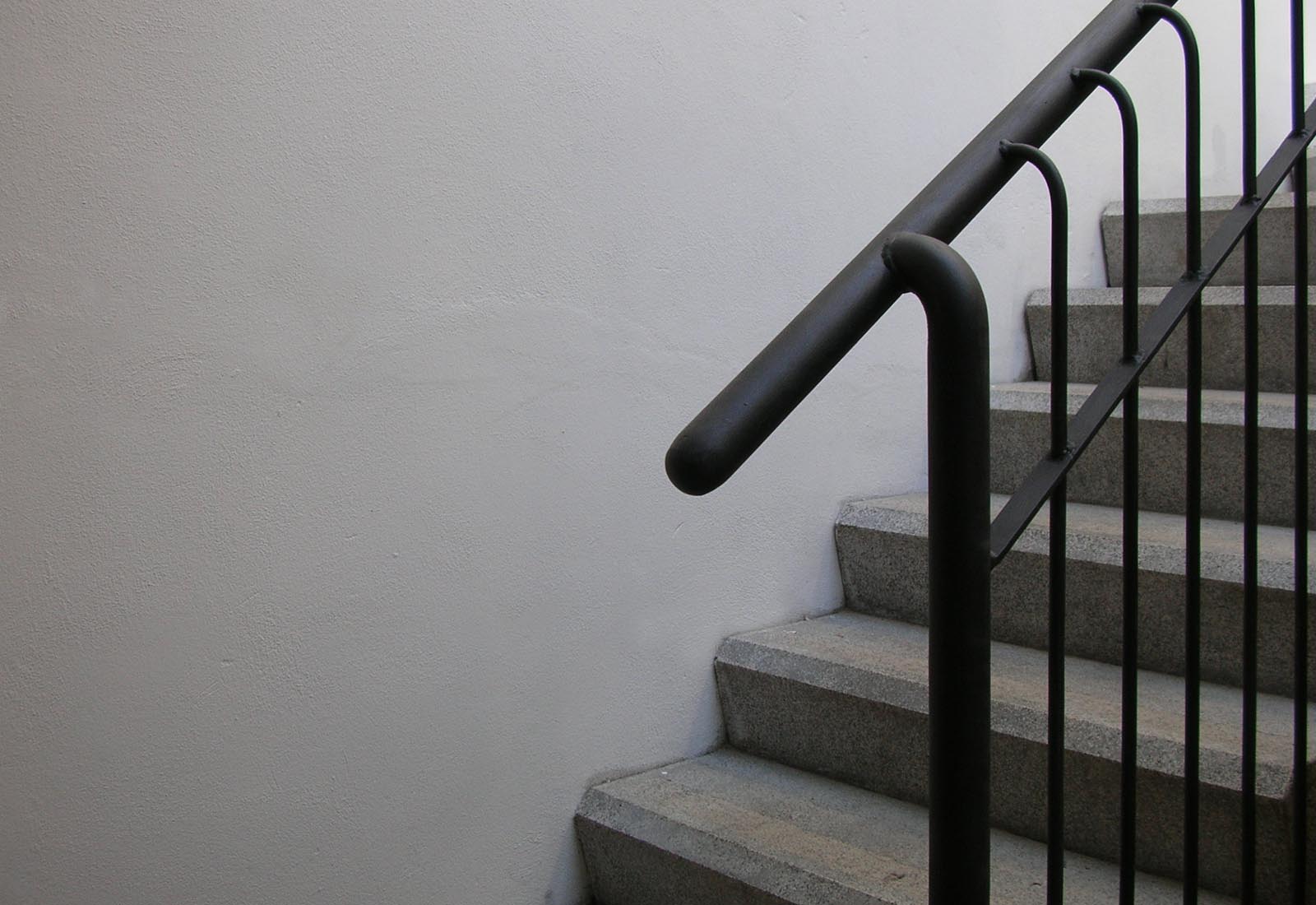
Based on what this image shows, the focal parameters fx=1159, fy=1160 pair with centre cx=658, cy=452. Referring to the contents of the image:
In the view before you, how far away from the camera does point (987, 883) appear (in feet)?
2.65

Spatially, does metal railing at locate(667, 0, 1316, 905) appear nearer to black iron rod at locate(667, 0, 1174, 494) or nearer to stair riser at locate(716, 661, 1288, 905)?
black iron rod at locate(667, 0, 1174, 494)

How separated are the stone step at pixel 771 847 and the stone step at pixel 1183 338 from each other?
91 cm

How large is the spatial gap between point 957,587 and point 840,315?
20 cm

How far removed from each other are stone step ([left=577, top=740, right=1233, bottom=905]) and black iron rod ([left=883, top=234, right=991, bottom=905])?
A: 0.75 m

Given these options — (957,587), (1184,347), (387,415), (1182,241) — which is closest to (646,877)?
(387,415)

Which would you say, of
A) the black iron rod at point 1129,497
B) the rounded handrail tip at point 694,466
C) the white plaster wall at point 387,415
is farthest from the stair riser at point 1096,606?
the rounded handrail tip at point 694,466

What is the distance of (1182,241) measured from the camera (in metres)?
2.65

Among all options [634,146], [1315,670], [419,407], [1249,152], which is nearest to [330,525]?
[419,407]

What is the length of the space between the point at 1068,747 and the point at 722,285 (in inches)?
37.5

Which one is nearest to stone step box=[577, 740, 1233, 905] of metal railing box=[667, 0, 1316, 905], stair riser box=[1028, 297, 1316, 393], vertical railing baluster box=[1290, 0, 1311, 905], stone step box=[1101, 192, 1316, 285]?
vertical railing baluster box=[1290, 0, 1311, 905]

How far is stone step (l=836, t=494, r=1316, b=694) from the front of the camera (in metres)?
1.66

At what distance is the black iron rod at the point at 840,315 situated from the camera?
743 mm

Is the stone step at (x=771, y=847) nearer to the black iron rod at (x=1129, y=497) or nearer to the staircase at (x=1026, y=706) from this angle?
the staircase at (x=1026, y=706)

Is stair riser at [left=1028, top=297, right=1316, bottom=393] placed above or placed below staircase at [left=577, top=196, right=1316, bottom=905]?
above
